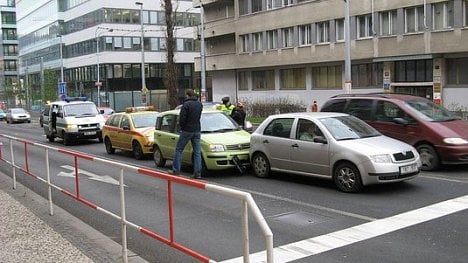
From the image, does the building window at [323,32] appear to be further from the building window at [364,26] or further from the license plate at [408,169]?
the license plate at [408,169]

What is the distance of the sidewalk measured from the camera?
5980 mm

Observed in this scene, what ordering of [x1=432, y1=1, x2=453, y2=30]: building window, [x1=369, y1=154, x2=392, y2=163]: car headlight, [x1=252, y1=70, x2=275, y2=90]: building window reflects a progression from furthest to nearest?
1. [x1=252, y1=70, x2=275, y2=90]: building window
2. [x1=432, y1=1, x2=453, y2=30]: building window
3. [x1=369, y1=154, x2=392, y2=163]: car headlight

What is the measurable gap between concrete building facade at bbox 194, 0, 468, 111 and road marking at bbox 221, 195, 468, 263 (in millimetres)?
27287

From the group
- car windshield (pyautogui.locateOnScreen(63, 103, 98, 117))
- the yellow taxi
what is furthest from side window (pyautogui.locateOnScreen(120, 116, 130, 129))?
car windshield (pyautogui.locateOnScreen(63, 103, 98, 117))

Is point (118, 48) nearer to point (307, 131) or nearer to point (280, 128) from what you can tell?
point (280, 128)

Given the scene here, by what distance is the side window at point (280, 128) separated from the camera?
1124 cm

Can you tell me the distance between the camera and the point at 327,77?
44.6 meters

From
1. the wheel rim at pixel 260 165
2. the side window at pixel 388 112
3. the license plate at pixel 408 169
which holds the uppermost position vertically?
the side window at pixel 388 112

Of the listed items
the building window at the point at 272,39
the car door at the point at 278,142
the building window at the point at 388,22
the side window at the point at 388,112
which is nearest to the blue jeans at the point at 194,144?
the car door at the point at 278,142

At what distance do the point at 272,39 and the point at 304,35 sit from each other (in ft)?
14.3

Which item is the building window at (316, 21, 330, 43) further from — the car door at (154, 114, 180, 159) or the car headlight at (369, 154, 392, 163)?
the car headlight at (369, 154, 392, 163)

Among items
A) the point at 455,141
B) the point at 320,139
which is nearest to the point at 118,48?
the point at 455,141

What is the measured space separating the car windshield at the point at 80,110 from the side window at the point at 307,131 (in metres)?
15.1

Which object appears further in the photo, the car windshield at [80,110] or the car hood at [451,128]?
the car windshield at [80,110]
